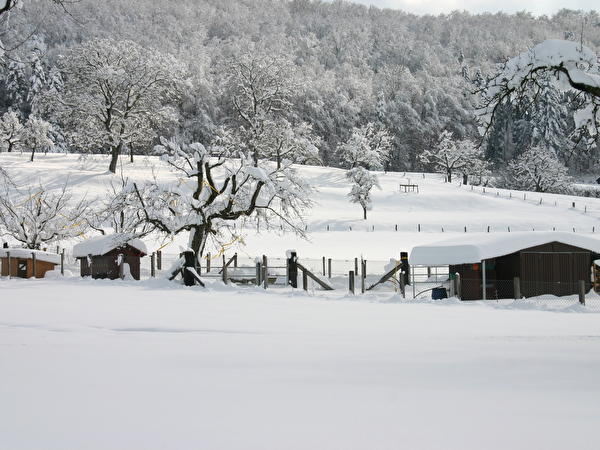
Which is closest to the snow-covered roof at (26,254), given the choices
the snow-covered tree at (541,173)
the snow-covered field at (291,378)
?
the snow-covered field at (291,378)

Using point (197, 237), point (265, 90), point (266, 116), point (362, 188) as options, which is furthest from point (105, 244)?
point (266, 116)

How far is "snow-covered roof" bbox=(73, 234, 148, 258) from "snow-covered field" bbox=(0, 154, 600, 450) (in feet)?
36.1

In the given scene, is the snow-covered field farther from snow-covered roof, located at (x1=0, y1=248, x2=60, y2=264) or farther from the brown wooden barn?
snow-covered roof, located at (x1=0, y1=248, x2=60, y2=264)

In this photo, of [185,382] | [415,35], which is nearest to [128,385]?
[185,382]

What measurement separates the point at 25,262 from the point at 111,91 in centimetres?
3702

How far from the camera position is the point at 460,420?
4465mm

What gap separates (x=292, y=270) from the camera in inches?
904

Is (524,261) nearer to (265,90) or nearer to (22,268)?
(22,268)

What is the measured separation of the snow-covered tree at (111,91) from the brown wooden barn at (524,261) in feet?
149

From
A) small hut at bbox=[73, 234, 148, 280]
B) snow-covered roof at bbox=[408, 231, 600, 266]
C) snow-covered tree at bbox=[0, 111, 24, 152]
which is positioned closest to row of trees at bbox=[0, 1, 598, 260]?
snow-covered tree at bbox=[0, 111, 24, 152]

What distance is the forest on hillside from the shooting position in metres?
59.0

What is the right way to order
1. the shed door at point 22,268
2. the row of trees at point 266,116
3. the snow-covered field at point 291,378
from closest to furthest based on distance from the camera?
the snow-covered field at point 291,378 → the row of trees at point 266,116 → the shed door at point 22,268

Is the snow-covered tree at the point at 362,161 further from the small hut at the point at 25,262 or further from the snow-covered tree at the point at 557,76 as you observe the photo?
the snow-covered tree at the point at 557,76

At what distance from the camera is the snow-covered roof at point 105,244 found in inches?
983
